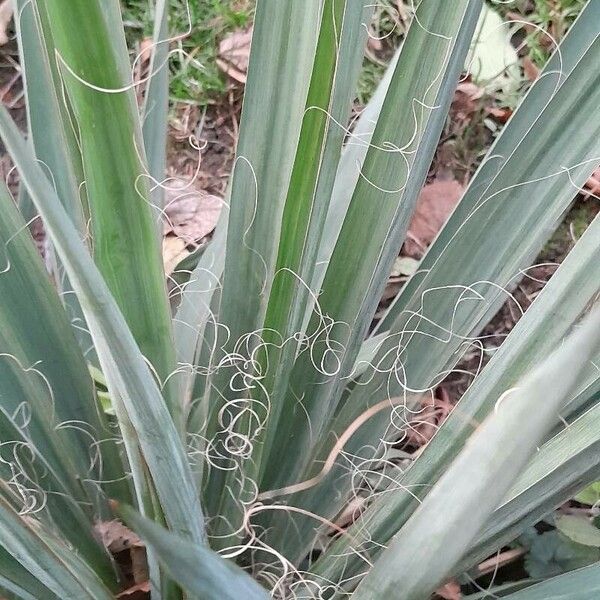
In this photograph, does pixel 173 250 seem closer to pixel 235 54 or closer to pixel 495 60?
pixel 235 54

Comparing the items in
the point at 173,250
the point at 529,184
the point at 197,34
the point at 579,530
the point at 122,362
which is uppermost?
the point at 529,184

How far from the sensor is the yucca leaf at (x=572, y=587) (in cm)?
41

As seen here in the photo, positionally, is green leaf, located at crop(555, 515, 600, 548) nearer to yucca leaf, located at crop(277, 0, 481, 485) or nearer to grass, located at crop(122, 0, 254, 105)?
yucca leaf, located at crop(277, 0, 481, 485)

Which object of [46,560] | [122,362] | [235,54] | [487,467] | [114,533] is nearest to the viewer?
[487,467]

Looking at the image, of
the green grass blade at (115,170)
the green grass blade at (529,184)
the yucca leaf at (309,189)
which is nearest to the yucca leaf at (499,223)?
the green grass blade at (529,184)

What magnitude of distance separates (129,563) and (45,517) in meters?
0.22

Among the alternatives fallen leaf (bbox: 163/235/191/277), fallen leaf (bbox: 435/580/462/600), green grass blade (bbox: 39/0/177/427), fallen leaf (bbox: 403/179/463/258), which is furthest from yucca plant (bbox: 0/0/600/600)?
fallen leaf (bbox: 403/179/463/258)

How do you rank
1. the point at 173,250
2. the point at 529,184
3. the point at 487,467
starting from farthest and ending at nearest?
the point at 173,250
the point at 529,184
the point at 487,467

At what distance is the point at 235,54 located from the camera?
1.23m

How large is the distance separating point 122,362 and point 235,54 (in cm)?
103

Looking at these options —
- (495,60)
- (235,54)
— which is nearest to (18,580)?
(235,54)

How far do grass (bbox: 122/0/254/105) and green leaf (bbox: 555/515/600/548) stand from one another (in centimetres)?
89

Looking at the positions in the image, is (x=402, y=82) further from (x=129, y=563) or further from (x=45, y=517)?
(x=129, y=563)

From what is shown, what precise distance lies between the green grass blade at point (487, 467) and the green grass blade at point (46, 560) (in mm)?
232
